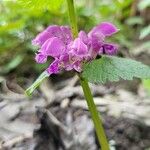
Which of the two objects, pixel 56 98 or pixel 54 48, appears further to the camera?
pixel 56 98

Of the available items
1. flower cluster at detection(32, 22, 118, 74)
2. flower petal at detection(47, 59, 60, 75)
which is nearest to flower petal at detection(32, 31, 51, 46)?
flower cluster at detection(32, 22, 118, 74)

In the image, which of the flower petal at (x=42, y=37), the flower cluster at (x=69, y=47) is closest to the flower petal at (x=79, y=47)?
the flower cluster at (x=69, y=47)

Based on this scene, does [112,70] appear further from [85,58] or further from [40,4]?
[40,4]

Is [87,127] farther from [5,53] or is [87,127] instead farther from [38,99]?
[5,53]

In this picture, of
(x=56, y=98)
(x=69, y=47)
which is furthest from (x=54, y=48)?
(x=56, y=98)

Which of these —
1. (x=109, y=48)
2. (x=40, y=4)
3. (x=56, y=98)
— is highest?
(x=40, y=4)

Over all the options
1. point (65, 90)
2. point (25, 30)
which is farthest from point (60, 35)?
point (25, 30)

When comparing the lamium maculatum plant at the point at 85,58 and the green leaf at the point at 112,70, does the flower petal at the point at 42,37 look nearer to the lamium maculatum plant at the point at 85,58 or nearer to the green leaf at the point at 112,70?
the lamium maculatum plant at the point at 85,58
